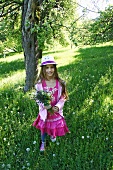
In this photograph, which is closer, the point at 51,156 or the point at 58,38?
the point at 51,156

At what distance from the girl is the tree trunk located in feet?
9.94

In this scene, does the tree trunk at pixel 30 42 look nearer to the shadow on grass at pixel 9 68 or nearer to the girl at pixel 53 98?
the girl at pixel 53 98

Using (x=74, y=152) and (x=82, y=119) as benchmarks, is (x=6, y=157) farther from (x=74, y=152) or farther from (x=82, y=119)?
(x=82, y=119)

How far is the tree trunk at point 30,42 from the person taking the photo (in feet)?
25.4

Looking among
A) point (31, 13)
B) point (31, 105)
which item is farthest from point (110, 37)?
point (31, 105)

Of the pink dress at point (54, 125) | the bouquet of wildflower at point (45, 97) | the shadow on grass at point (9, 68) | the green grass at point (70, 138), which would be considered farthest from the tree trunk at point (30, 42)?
the shadow on grass at point (9, 68)

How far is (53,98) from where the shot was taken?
495 centimetres

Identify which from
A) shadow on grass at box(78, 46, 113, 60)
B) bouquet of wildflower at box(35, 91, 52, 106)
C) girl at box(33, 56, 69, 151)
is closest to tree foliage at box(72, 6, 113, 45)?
girl at box(33, 56, 69, 151)

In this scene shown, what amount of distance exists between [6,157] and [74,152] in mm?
1308

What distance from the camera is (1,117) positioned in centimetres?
656

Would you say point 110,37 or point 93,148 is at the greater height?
point 110,37

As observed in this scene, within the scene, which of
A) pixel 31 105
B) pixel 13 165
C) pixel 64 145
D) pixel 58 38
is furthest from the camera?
pixel 58 38

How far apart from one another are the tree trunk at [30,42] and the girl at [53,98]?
3.03 m

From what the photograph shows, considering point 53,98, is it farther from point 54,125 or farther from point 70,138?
point 70,138
